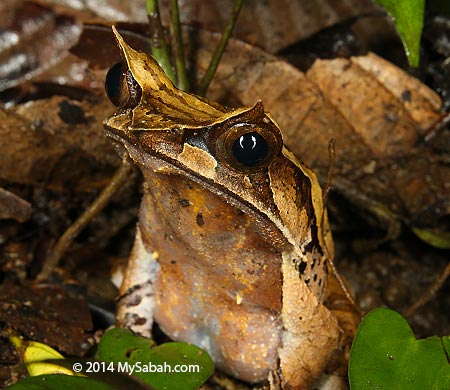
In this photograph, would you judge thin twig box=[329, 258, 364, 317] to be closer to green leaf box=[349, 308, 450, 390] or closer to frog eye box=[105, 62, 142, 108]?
green leaf box=[349, 308, 450, 390]

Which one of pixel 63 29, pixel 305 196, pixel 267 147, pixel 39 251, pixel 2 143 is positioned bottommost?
pixel 267 147

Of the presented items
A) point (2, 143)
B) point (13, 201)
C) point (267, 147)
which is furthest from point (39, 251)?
point (267, 147)

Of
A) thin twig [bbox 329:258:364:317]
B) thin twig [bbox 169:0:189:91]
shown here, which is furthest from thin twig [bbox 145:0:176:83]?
thin twig [bbox 329:258:364:317]

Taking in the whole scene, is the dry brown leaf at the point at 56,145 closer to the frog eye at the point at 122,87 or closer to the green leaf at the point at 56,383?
the frog eye at the point at 122,87

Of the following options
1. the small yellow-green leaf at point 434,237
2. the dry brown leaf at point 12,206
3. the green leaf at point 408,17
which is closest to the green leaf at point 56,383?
the dry brown leaf at point 12,206

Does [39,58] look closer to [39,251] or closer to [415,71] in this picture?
[39,251]

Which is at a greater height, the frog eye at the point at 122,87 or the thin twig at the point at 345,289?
the frog eye at the point at 122,87

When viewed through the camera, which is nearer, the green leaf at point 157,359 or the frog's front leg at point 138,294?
the green leaf at point 157,359
